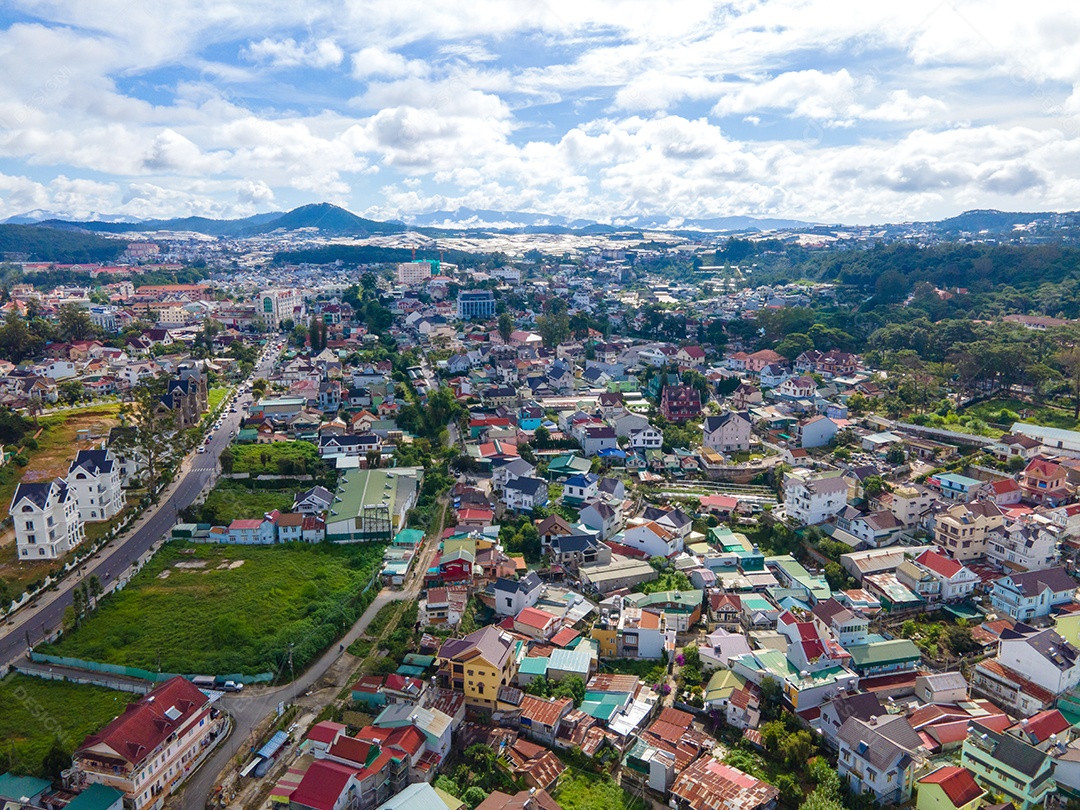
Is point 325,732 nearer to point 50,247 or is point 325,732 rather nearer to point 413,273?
point 413,273

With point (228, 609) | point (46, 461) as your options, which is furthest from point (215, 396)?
point (228, 609)

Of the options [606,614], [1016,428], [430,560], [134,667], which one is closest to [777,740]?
[606,614]

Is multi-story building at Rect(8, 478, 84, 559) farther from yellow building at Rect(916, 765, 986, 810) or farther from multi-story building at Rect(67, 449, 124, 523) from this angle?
yellow building at Rect(916, 765, 986, 810)

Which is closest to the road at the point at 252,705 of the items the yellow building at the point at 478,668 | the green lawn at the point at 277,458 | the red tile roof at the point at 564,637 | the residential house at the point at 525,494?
the yellow building at the point at 478,668

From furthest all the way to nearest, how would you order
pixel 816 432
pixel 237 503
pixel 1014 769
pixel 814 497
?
pixel 816 432
pixel 237 503
pixel 814 497
pixel 1014 769

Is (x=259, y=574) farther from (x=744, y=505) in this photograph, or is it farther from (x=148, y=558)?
(x=744, y=505)

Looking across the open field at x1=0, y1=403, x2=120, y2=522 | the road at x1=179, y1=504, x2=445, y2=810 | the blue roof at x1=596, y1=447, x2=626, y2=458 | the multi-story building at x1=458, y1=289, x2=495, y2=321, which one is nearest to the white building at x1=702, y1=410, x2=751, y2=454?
the blue roof at x1=596, y1=447, x2=626, y2=458

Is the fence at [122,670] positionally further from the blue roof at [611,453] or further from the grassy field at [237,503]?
the blue roof at [611,453]
